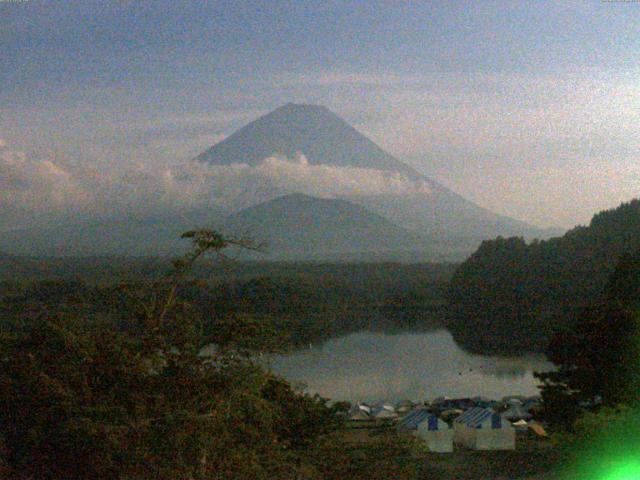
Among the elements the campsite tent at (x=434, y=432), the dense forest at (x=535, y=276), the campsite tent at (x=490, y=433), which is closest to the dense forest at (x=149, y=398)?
the campsite tent at (x=434, y=432)

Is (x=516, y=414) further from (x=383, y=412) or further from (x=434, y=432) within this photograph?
(x=434, y=432)

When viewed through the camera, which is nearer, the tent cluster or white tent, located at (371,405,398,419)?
the tent cluster

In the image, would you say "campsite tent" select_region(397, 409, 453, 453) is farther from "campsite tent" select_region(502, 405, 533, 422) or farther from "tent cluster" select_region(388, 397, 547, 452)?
"campsite tent" select_region(502, 405, 533, 422)

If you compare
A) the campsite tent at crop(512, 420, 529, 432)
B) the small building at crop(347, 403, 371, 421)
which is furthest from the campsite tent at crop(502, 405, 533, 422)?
the small building at crop(347, 403, 371, 421)

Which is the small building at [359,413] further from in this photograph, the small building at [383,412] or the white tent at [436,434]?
the white tent at [436,434]

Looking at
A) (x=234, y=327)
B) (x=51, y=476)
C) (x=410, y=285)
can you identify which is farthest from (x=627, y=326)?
(x=410, y=285)

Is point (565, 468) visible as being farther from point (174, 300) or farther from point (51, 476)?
point (51, 476)
